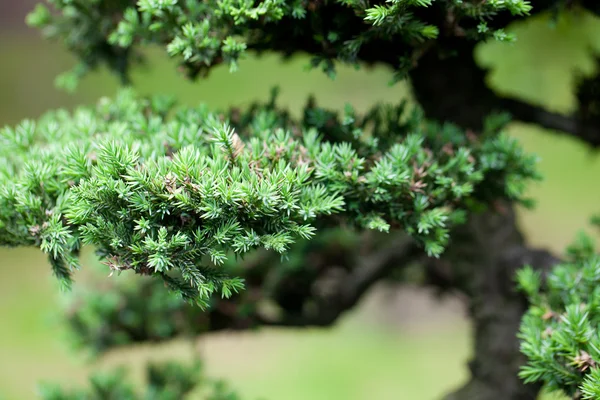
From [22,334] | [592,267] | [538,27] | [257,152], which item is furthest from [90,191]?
[22,334]

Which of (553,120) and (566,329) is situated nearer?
(566,329)

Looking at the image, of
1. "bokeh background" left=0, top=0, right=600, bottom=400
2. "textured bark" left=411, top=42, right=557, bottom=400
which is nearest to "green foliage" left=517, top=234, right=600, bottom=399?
"textured bark" left=411, top=42, right=557, bottom=400

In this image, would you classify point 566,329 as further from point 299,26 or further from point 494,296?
point 299,26

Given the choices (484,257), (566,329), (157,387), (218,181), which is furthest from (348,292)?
(218,181)

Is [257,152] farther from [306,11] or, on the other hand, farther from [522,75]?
[522,75]

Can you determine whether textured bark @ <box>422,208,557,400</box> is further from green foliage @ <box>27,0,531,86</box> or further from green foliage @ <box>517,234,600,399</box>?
green foliage @ <box>27,0,531,86</box>

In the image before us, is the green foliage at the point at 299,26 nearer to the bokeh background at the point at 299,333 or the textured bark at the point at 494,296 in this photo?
the textured bark at the point at 494,296

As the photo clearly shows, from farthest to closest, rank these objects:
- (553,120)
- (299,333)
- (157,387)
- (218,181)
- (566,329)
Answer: (299,333), (157,387), (553,120), (566,329), (218,181)
